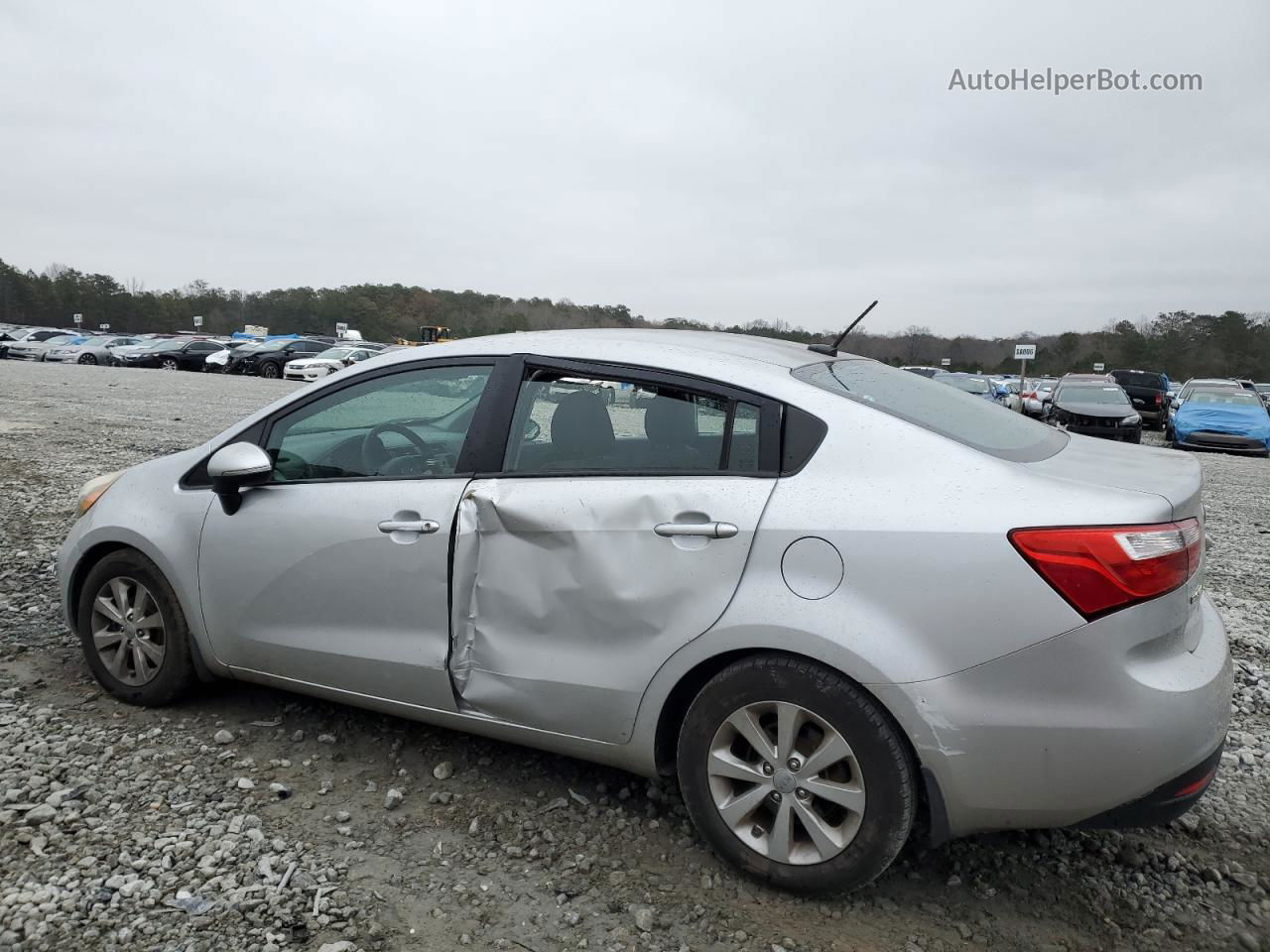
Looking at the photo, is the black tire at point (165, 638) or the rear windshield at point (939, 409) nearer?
the rear windshield at point (939, 409)

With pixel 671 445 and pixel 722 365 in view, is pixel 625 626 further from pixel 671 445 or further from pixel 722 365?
pixel 722 365

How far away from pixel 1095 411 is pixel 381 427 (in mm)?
18709

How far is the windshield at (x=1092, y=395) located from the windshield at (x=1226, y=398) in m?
1.46

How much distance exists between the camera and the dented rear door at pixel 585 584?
8.59ft

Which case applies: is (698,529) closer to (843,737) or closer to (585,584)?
(585,584)

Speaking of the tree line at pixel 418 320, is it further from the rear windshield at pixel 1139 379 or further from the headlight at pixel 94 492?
the headlight at pixel 94 492

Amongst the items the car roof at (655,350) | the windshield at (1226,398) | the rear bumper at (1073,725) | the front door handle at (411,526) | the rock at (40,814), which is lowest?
the rock at (40,814)

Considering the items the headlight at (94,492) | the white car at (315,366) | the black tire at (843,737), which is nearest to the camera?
the black tire at (843,737)

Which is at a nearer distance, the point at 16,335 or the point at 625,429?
the point at 625,429

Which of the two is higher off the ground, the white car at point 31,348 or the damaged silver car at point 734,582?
the damaged silver car at point 734,582

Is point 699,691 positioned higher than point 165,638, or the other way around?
point 699,691

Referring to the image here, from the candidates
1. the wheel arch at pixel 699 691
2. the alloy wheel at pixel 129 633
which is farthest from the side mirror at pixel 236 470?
the wheel arch at pixel 699 691

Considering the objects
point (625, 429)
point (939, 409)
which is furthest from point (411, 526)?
point (939, 409)

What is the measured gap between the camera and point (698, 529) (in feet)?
8.56
